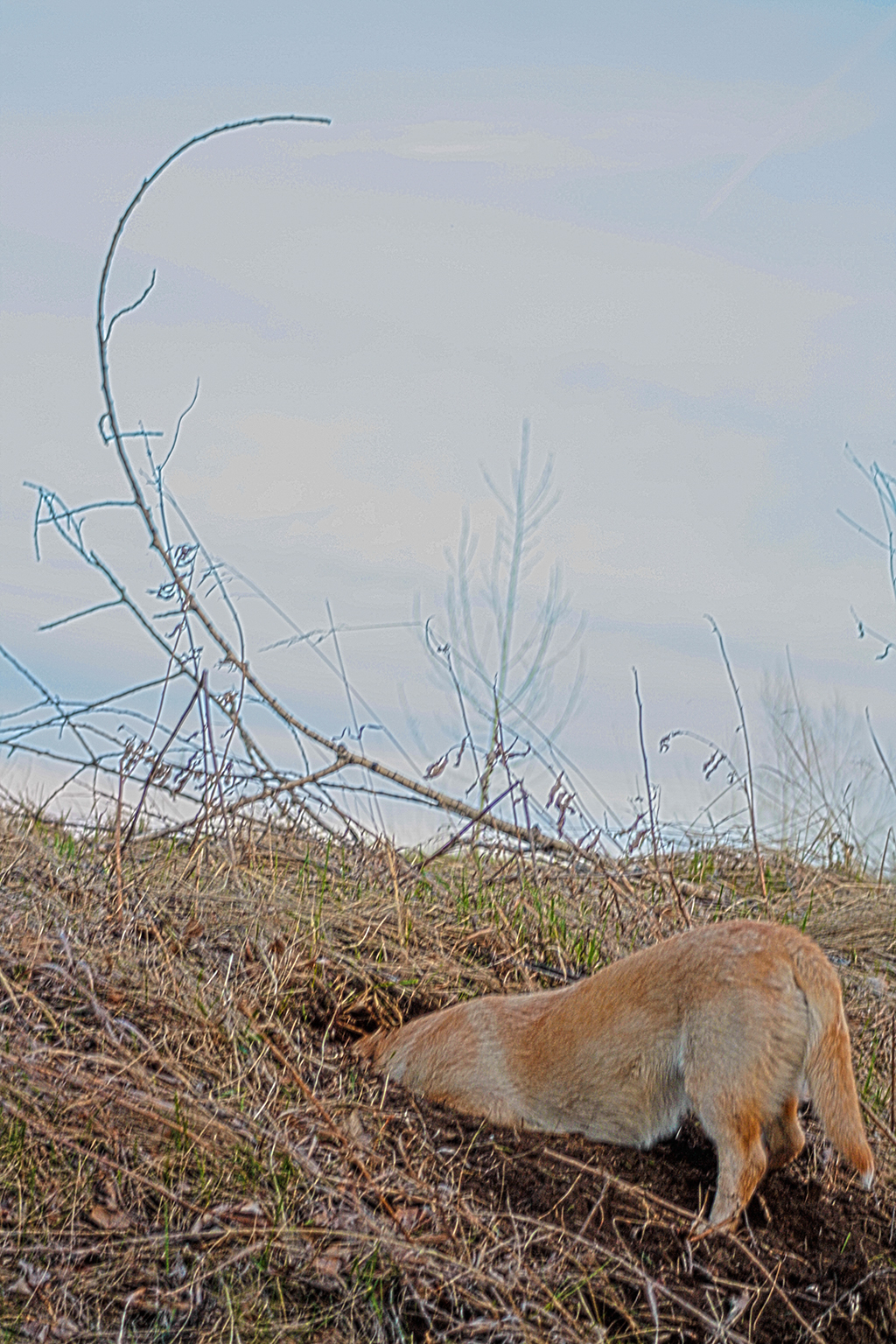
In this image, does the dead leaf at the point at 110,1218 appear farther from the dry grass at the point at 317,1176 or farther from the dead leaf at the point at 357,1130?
the dead leaf at the point at 357,1130

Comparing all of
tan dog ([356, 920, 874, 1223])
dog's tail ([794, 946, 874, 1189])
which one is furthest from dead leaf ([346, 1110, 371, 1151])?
dog's tail ([794, 946, 874, 1189])

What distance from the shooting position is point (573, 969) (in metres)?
5.36

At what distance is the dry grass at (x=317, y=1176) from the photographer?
3410mm

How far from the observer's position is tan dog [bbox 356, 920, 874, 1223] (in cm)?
358

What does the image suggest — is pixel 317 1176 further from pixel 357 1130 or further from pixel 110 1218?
pixel 110 1218

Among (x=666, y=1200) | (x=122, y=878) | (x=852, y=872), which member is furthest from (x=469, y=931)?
(x=852, y=872)

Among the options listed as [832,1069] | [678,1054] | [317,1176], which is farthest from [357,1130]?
[832,1069]

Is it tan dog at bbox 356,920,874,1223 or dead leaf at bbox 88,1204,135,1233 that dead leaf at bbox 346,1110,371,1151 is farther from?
dead leaf at bbox 88,1204,135,1233

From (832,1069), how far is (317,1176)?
151 cm

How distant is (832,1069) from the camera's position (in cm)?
351

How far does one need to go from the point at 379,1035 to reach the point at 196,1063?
2.43 ft

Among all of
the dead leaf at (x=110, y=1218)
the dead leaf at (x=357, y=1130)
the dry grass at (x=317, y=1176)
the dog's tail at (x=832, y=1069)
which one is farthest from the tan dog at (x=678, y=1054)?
A: the dead leaf at (x=110, y=1218)

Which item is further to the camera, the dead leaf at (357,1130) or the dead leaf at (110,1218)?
the dead leaf at (357,1130)

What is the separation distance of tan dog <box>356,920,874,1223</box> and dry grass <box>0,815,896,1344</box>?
14 centimetres
